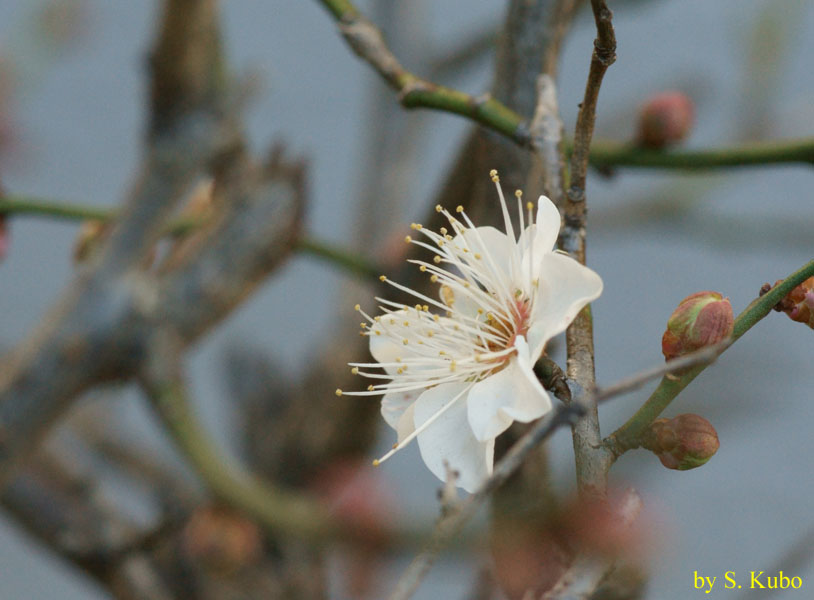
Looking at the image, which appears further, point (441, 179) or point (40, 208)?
point (441, 179)

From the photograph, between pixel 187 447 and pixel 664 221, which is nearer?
pixel 187 447

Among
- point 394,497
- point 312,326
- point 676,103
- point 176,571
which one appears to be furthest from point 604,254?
point 676,103

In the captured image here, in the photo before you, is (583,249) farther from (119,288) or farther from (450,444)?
(119,288)

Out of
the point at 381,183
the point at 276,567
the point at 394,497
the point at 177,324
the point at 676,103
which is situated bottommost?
the point at 276,567

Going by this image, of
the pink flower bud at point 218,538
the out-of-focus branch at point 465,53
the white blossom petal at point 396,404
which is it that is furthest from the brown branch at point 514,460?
the out-of-focus branch at point 465,53

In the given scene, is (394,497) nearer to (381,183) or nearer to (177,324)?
(177,324)

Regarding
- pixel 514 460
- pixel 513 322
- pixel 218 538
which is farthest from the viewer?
pixel 218 538

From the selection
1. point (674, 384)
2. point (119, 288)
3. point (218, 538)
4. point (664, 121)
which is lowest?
point (218, 538)

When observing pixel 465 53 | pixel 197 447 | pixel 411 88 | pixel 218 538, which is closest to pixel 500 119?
pixel 411 88
